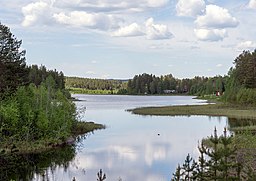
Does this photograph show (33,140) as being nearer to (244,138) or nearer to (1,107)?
(1,107)

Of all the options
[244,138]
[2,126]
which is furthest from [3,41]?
[244,138]

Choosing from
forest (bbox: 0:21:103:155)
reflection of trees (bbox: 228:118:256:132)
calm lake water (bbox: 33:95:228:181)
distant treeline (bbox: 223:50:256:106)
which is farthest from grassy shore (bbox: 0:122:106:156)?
distant treeline (bbox: 223:50:256:106)

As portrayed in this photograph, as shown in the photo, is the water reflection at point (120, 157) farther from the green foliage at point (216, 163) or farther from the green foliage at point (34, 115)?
the green foliage at point (216, 163)

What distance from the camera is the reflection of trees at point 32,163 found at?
26.1m

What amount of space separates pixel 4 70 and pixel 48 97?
4.62m

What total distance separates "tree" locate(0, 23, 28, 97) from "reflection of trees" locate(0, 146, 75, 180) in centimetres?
845

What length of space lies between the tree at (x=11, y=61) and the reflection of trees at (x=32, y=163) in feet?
27.7

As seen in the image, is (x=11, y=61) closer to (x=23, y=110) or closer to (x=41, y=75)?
(x=23, y=110)

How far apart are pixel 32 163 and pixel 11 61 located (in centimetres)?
1493

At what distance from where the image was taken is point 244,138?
3422cm

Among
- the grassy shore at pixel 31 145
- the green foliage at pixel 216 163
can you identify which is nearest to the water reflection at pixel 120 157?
the grassy shore at pixel 31 145

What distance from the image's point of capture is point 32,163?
1163 inches

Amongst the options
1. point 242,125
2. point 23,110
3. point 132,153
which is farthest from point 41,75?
point 132,153

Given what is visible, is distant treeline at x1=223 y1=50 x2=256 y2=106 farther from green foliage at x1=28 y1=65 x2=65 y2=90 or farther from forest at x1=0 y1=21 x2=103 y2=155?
forest at x1=0 y1=21 x2=103 y2=155
